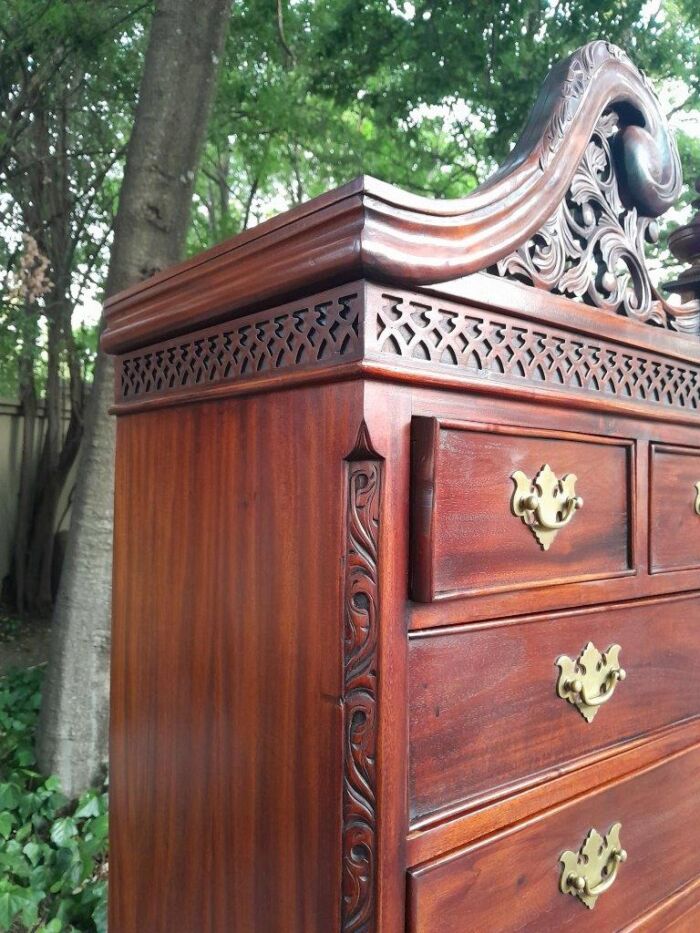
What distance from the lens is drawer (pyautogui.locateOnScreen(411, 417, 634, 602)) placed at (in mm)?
609

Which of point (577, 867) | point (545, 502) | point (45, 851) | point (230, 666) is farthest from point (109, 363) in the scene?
point (577, 867)

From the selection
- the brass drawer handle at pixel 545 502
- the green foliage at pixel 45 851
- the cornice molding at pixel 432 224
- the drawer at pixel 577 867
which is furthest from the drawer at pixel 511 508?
the green foliage at pixel 45 851

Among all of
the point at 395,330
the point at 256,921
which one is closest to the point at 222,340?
the point at 395,330

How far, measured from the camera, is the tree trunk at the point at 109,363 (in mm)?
2027

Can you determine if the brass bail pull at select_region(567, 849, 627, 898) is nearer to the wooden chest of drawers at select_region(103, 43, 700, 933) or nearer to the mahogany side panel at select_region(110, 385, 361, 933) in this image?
the wooden chest of drawers at select_region(103, 43, 700, 933)

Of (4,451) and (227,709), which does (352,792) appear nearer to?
(227,709)

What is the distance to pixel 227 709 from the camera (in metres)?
0.73

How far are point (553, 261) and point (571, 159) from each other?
4.4 inches

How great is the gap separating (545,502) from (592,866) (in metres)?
0.43

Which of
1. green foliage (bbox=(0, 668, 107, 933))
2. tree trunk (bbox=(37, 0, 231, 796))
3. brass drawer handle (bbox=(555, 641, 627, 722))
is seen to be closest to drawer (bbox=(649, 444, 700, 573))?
brass drawer handle (bbox=(555, 641, 627, 722))

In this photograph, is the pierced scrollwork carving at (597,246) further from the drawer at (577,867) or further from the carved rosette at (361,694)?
the drawer at (577,867)

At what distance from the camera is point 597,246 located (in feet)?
2.85

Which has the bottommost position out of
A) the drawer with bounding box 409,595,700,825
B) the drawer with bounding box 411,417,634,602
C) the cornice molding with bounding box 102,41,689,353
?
the drawer with bounding box 409,595,700,825

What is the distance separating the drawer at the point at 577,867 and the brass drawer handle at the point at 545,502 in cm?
30
